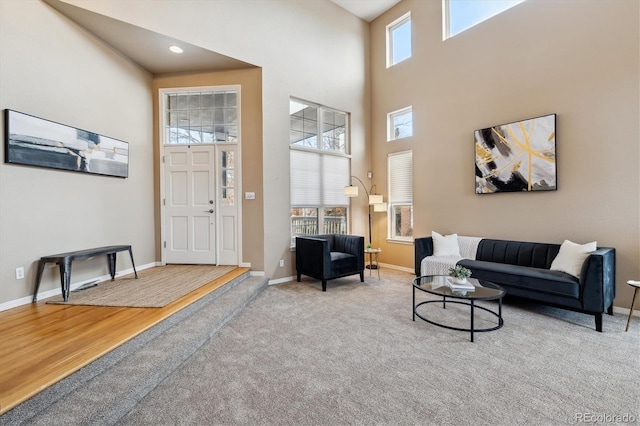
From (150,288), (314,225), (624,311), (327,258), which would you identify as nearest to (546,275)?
(624,311)

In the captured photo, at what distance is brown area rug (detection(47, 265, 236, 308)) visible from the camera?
3.00 metres

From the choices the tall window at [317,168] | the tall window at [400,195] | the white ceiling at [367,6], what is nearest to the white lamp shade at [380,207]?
the tall window at [400,195]

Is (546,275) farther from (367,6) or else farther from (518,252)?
(367,6)

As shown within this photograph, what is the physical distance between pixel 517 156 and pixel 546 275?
1.79 metres

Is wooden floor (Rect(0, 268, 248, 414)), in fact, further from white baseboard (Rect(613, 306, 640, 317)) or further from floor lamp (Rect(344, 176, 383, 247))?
white baseboard (Rect(613, 306, 640, 317))

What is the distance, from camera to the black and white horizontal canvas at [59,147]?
2867 millimetres

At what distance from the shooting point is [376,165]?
20.6ft

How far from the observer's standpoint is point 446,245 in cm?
465

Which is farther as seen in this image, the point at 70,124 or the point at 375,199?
the point at 375,199

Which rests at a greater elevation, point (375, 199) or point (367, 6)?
point (367, 6)

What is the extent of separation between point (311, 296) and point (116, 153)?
3.46 meters

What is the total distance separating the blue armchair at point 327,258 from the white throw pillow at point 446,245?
1215 millimetres

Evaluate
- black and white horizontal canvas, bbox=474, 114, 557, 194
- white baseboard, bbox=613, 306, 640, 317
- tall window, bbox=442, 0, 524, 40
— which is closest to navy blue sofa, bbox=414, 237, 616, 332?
white baseboard, bbox=613, 306, 640, 317

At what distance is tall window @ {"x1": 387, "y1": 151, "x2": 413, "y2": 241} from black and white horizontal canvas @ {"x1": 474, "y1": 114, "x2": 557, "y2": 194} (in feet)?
4.42
